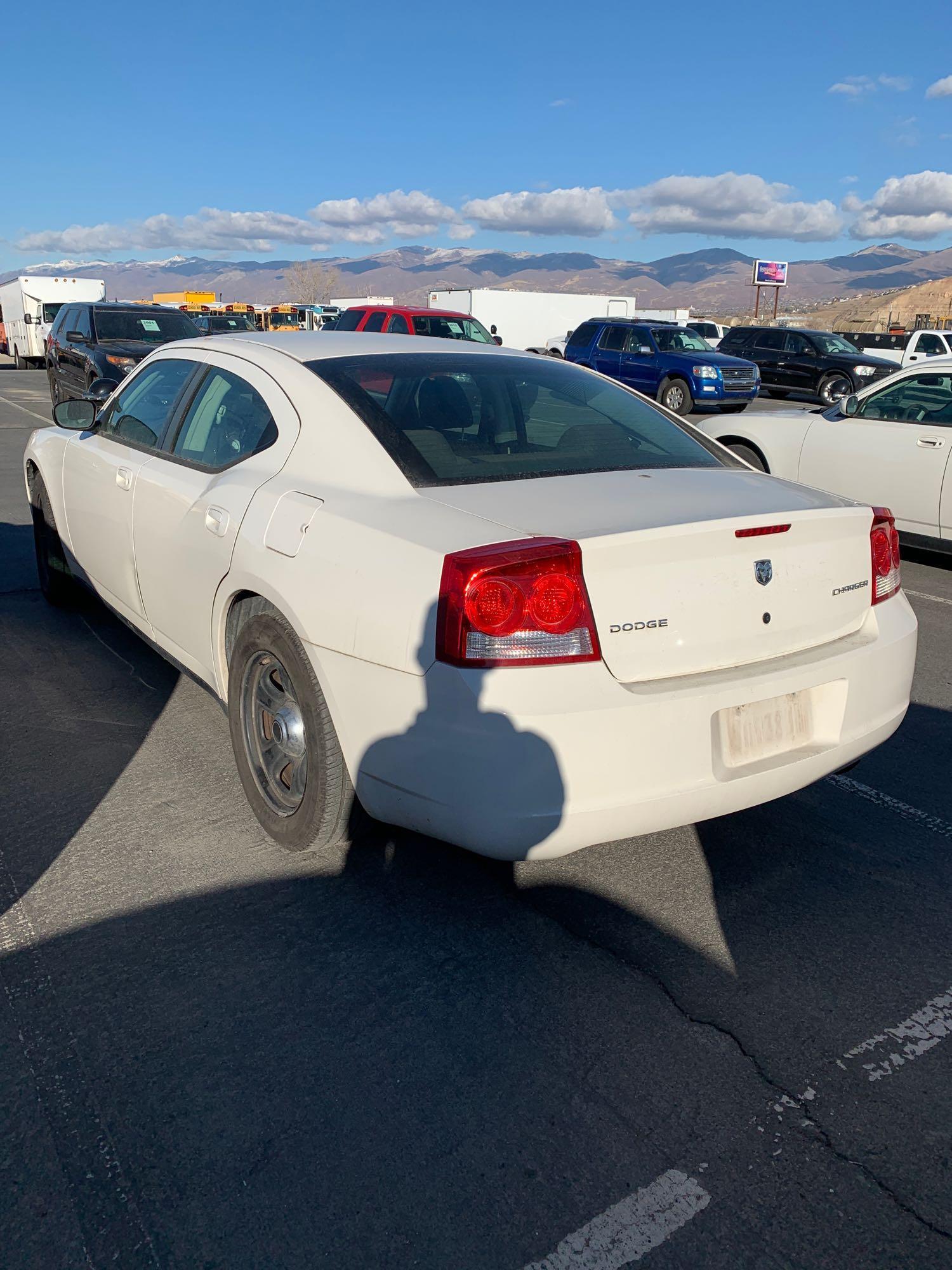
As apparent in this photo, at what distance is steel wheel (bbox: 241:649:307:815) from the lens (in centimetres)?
322

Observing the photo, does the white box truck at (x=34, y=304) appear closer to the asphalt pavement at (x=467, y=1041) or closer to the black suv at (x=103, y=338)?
the black suv at (x=103, y=338)

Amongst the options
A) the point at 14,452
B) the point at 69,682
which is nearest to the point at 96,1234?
the point at 69,682

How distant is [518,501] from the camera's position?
9.54 ft

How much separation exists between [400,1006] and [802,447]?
272 inches

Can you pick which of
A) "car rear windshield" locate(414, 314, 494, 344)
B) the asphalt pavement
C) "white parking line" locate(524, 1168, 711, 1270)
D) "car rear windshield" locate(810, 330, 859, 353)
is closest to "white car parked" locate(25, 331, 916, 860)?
the asphalt pavement

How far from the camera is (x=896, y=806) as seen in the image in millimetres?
3812

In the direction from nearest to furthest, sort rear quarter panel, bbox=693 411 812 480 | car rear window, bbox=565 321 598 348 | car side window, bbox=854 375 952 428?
1. car side window, bbox=854 375 952 428
2. rear quarter panel, bbox=693 411 812 480
3. car rear window, bbox=565 321 598 348

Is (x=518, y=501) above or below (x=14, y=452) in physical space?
above

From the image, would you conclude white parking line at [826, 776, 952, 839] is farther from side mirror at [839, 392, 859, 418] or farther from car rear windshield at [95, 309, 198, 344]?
car rear windshield at [95, 309, 198, 344]

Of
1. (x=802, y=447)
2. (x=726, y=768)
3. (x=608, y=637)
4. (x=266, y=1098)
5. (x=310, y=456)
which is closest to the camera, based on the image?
(x=266, y=1098)

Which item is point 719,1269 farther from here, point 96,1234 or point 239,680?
point 239,680

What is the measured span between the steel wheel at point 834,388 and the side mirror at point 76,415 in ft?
69.7

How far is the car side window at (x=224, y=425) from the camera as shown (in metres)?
3.62

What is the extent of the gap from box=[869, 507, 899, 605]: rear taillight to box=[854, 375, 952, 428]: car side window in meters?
4.92
